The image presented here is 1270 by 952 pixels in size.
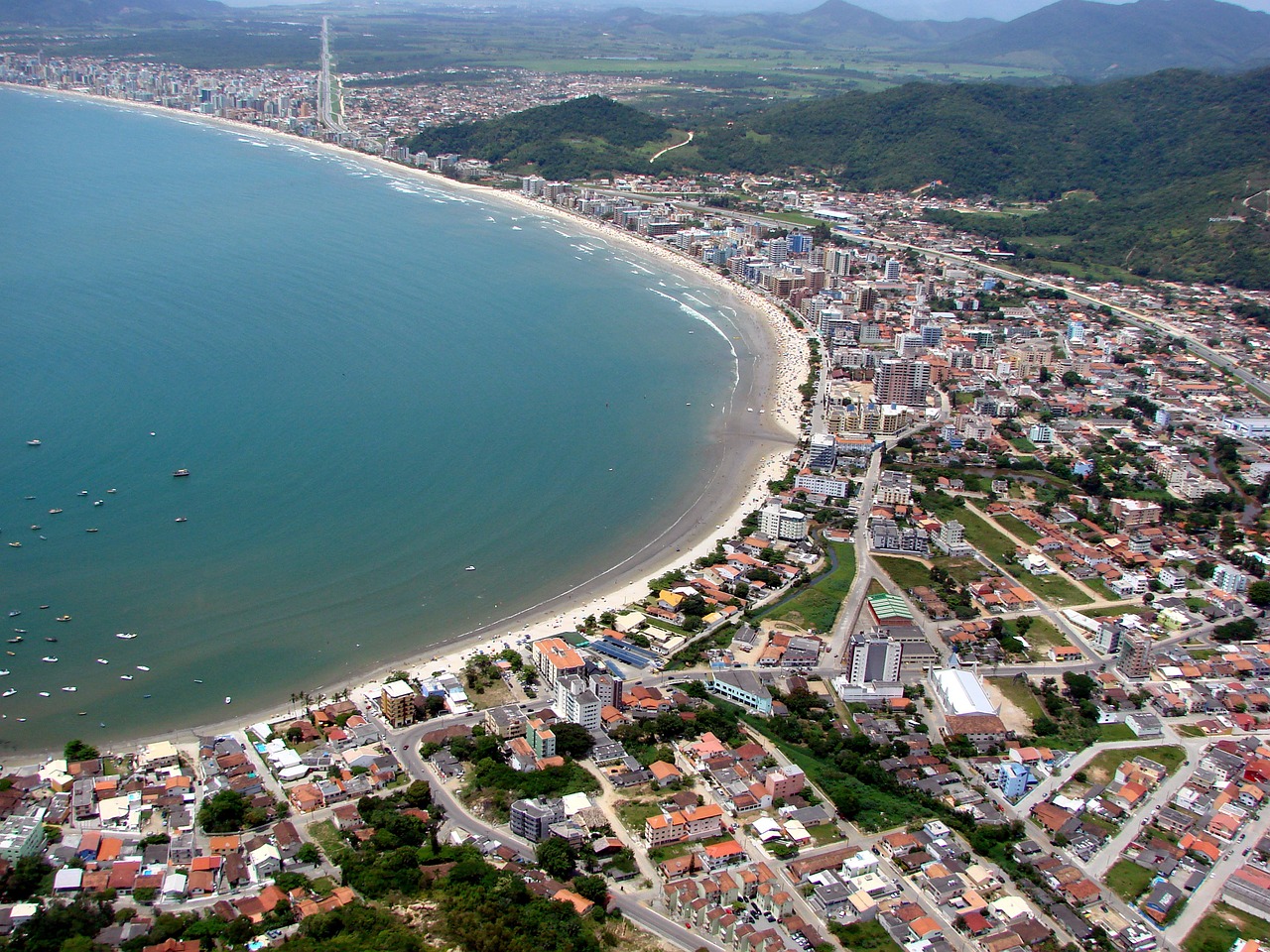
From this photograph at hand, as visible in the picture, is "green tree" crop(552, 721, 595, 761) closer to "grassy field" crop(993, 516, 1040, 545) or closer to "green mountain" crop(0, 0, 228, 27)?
"grassy field" crop(993, 516, 1040, 545)

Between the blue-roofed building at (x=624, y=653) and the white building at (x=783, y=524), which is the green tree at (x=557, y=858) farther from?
the white building at (x=783, y=524)

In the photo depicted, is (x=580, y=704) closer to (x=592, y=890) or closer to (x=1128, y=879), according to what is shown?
(x=592, y=890)

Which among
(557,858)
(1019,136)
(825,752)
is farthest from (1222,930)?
(1019,136)

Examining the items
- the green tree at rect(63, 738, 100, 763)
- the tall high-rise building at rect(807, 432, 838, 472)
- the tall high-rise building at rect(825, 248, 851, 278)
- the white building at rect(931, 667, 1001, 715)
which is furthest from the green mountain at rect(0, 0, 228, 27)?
the white building at rect(931, 667, 1001, 715)

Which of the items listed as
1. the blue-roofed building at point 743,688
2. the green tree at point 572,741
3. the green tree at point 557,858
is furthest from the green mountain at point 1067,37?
the green tree at point 557,858

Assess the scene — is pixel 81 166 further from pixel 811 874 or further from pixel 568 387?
pixel 811 874

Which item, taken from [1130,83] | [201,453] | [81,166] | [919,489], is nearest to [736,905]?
[919,489]
